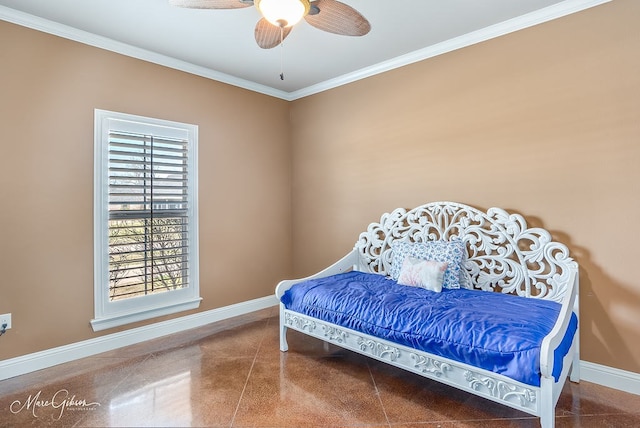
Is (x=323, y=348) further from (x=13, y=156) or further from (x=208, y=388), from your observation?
(x=13, y=156)

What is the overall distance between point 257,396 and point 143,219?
5.95 ft

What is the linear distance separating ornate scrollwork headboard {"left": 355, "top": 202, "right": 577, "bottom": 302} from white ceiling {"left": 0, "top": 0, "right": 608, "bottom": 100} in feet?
4.65

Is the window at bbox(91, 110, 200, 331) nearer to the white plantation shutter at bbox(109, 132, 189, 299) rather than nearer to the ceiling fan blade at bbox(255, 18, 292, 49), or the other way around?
the white plantation shutter at bbox(109, 132, 189, 299)

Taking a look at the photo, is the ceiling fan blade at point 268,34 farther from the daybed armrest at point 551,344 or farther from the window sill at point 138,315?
the window sill at point 138,315

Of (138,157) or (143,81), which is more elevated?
(143,81)

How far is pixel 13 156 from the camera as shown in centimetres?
244

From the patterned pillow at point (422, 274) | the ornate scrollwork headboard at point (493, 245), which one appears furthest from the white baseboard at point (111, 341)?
the patterned pillow at point (422, 274)

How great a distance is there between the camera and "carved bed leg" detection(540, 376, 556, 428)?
61.8 inches

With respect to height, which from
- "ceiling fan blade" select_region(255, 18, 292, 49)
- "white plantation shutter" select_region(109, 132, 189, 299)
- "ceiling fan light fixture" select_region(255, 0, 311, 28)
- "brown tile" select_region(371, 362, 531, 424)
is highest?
"ceiling fan blade" select_region(255, 18, 292, 49)

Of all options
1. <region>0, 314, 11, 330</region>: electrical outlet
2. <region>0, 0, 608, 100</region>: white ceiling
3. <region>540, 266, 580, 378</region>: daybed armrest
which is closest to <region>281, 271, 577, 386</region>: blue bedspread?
<region>540, 266, 580, 378</region>: daybed armrest

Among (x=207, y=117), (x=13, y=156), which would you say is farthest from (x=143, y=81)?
(x=13, y=156)

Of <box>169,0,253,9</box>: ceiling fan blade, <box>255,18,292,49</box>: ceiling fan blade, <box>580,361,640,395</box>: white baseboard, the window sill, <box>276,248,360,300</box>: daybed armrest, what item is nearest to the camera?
<box>169,0,253,9</box>: ceiling fan blade

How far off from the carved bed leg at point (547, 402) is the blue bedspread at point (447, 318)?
0.13ft

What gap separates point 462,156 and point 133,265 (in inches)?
117
